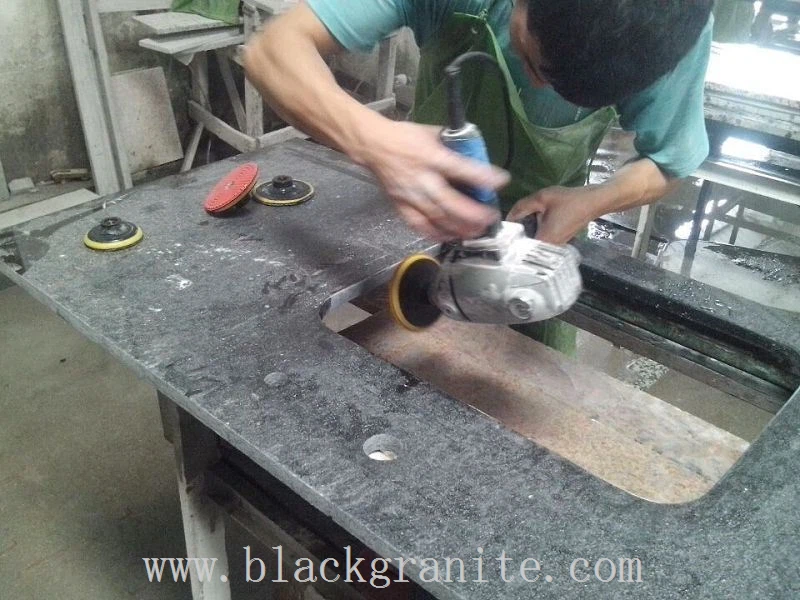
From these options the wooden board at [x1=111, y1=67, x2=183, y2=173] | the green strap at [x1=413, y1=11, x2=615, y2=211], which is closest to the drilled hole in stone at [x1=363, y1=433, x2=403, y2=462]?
the green strap at [x1=413, y1=11, x2=615, y2=211]

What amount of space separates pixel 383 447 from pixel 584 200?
596mm

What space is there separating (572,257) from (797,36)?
6.23ft

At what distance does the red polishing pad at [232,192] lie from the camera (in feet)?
→ 3.60

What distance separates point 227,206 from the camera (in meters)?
1.09

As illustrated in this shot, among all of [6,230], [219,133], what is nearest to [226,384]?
[6,230]

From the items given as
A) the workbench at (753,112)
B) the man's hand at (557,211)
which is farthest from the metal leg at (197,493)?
the workbench at (753,112)

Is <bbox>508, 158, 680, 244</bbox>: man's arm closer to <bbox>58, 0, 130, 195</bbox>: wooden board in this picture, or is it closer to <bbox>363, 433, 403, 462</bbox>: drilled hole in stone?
<bbox>363, 433, 403, 462</bbox>: drilled hole in stone

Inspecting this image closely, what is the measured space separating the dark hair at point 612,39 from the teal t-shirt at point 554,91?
0.78 ft

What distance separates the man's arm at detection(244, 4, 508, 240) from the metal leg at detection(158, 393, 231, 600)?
43cm

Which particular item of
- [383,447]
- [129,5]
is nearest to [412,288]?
[383,447]

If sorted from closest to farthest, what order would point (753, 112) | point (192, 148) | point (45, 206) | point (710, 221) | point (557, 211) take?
point (557, 211), point (753, 112), point (45, 206), point (710, 221), point (192, 148)

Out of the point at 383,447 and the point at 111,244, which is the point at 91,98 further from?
the point at 383,447

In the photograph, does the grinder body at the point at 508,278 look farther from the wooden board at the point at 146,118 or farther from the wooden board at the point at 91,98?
the wooden board at the point at 146,118

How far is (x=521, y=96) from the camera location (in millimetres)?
1116
